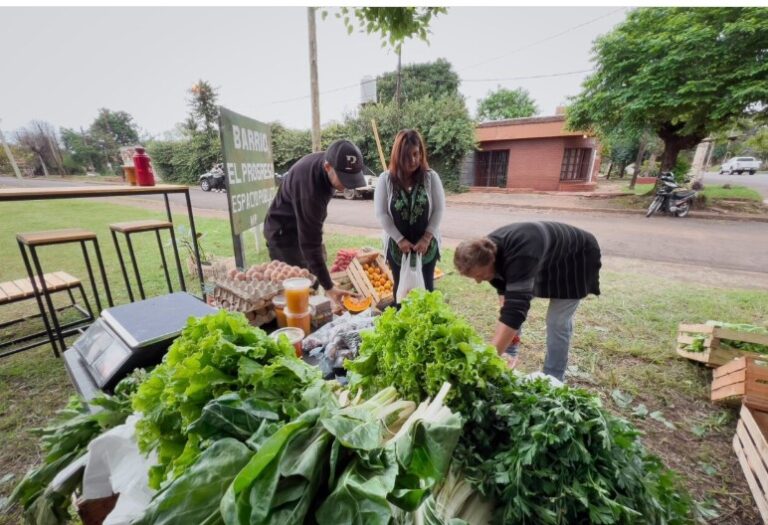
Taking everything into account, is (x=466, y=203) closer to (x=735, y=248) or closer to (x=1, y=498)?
(x=735, y=248)

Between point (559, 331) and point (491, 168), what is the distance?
848 inches

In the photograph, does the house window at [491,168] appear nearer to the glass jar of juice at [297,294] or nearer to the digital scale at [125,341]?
the glass jar of juice at [297,294]

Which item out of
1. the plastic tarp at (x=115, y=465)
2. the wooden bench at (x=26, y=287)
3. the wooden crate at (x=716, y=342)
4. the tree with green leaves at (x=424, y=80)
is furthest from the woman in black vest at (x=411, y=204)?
the tree with green leaves at (x=424, y=80)

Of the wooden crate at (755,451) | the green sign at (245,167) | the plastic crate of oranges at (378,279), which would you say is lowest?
the wooden crate at (755,451)

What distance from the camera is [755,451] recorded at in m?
2.20

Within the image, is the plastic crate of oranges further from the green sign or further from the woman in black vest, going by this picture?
the green sign

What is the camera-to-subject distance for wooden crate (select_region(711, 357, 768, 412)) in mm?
2486

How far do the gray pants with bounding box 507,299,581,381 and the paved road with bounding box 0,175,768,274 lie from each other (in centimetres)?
483

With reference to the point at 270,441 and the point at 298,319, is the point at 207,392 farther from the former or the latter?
the point at 298,319

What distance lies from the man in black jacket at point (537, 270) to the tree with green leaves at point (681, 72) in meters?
12.7

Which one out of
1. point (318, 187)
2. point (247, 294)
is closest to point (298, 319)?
point (247, 294)

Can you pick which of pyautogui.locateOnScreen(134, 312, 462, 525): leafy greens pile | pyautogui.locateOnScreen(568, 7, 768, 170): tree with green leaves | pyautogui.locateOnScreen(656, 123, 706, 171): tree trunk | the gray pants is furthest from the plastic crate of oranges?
pyautogui.locateOnScreen(656, 123, 706, 171): tree trunk

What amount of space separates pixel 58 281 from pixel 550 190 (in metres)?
21.8

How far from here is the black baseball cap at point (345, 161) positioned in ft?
9.34
